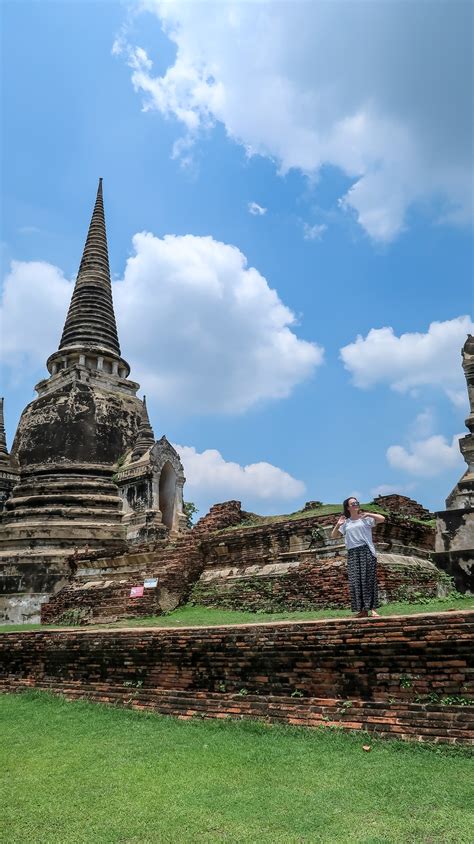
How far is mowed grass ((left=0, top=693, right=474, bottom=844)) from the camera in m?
3.79

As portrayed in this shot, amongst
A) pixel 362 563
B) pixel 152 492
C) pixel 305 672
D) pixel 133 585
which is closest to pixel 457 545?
pixel 362 563

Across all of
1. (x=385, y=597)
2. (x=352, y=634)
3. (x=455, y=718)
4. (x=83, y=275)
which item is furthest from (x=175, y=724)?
(x=83, y=275)

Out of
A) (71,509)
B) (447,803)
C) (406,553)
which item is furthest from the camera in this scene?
(71,509)

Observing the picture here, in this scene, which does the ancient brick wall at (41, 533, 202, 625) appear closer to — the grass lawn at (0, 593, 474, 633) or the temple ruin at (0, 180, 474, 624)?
the temple ruin at (0, 180, 474, 624)

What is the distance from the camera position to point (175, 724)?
646 cm

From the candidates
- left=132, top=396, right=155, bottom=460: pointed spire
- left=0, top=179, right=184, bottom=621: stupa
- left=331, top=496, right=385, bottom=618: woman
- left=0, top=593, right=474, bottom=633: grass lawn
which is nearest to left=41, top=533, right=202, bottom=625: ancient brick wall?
left=0, top=593, right=474, bottom=633: grass lawn

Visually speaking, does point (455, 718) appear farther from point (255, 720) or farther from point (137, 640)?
point (137, 640)

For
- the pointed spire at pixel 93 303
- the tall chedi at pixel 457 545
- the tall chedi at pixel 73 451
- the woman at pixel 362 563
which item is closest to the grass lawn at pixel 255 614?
the tall chedi at pixel 457 545

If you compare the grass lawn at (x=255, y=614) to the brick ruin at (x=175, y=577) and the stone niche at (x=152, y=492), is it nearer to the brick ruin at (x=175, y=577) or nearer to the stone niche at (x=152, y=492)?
the brick ruin at (x=175, y=577)

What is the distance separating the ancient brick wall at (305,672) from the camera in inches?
207

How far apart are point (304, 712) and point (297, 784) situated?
4.62 ft

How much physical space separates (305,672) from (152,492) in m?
15.4

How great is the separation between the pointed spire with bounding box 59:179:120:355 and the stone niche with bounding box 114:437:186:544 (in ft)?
21.2

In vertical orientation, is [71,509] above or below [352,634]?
above
